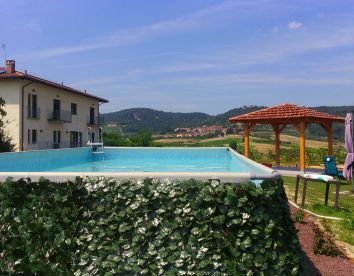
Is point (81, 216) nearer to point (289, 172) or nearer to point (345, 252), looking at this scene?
point (345, 252)

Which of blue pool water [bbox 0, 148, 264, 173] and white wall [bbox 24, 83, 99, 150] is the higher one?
white wall [bbox 24, 83, 99, 150]

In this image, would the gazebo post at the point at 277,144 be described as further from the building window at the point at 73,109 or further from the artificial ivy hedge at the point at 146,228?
the building window at the point at 73,109

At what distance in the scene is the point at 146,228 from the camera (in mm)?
3277

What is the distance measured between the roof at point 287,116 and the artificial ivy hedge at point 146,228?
1258 centimetres

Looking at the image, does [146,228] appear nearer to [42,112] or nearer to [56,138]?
[42,112]

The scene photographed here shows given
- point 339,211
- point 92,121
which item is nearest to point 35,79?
point 92,121

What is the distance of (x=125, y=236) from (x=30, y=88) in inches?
1055

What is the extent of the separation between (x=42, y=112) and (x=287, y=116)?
67.2ft

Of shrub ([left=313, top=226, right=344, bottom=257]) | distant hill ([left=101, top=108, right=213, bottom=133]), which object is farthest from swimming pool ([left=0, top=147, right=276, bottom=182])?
distant hill ([left=101, top=108, right=213, bottom=133])

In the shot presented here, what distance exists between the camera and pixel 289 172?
1560 cm

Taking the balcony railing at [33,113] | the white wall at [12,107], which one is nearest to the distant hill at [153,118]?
the balcony railing at [33,113]

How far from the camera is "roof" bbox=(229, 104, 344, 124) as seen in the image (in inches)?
603

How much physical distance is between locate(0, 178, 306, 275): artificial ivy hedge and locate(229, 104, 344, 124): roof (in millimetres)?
12584

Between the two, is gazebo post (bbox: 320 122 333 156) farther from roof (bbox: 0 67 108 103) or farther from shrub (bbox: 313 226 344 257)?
roof (bbox: 0 67 108 103)
